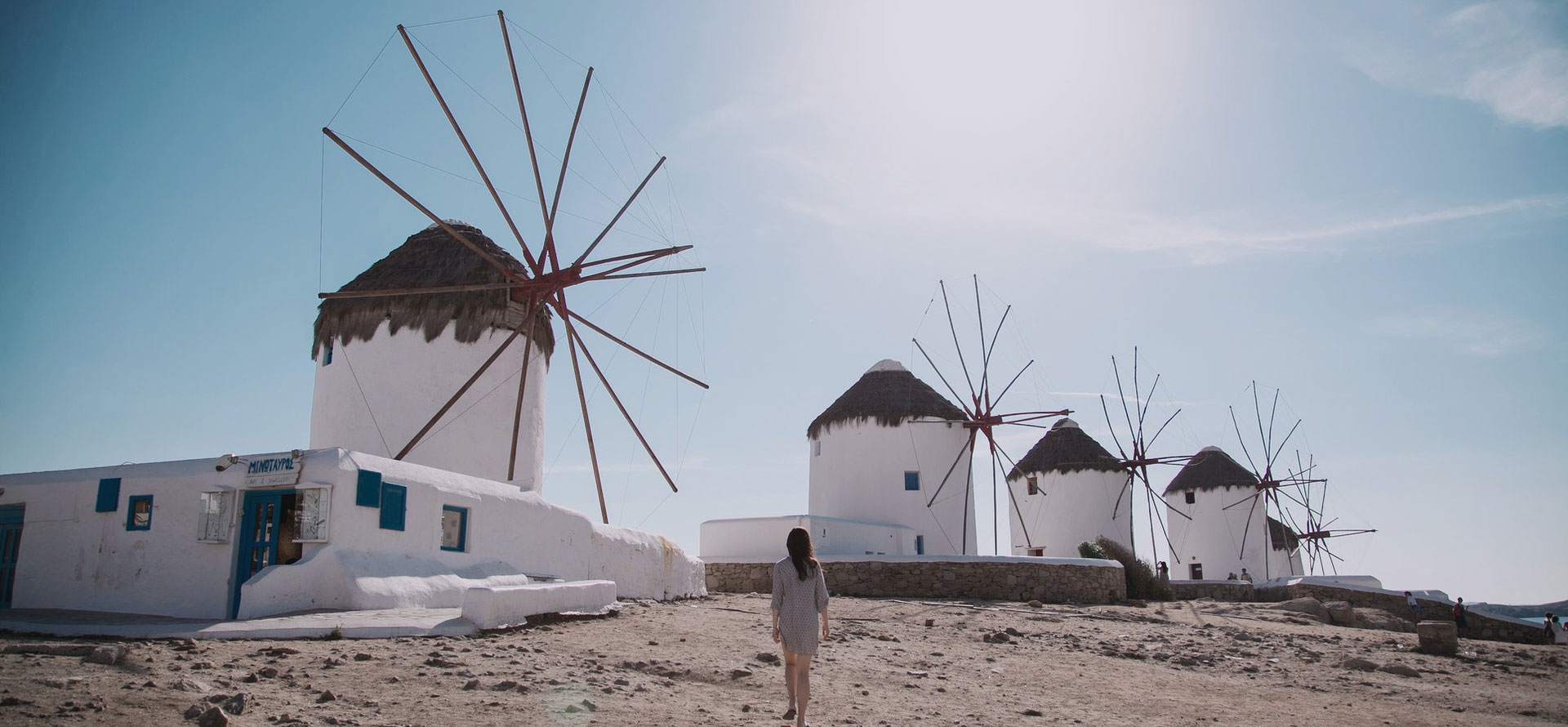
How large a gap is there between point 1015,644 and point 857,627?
182cm

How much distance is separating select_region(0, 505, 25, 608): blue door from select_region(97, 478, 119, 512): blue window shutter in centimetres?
143

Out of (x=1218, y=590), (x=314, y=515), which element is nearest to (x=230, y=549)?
(x=314, y=515)

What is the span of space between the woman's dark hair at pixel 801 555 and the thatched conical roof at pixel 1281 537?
37017 millimetres

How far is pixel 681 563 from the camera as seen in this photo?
15.1 metres

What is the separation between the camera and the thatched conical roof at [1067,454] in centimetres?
3200

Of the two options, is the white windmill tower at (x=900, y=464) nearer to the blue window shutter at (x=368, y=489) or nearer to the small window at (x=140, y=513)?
the blue window shutter at (x=368, y=489)

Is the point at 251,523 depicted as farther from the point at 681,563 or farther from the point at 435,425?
the point at 681,563

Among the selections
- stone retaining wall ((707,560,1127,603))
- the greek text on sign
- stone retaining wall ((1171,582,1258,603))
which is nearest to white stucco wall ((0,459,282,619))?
the greek text on sign

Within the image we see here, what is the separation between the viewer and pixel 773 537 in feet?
68.8

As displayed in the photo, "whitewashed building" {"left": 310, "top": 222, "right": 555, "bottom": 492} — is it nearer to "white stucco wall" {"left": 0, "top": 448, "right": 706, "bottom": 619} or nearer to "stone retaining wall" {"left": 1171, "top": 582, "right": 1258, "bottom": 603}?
"white stucco wall" {"left": 0, "top": 448, "right": 706, "bottom": 619}

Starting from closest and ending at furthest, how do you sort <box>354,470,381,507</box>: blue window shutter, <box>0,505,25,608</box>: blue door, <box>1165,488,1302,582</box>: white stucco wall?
1. <box>354,470,381,507</box>: blue window shutter
2. <box>0,505,25,608</box>: blue door
3. <box>1165,488,1302,582</box>: white stucco wall

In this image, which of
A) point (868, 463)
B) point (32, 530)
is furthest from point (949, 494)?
point (32, 530)

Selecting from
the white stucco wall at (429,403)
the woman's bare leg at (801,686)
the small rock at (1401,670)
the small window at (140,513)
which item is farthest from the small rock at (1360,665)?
Result: the small window at (140,513)

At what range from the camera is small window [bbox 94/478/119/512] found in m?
10.2
